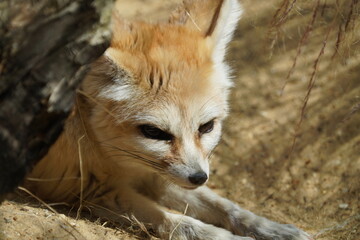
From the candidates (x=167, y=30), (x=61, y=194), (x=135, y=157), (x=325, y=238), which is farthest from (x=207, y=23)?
(x=325, y=238)

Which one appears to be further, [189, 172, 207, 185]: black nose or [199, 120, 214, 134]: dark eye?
[199, 120, 214, 134]: dark eye

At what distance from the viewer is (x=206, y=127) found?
371 centimetres

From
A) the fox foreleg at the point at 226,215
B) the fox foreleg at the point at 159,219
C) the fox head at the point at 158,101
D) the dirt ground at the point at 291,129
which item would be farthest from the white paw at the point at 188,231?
the dirt ground at the point at 291,129

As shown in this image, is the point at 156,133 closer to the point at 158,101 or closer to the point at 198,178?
the point at 158,101

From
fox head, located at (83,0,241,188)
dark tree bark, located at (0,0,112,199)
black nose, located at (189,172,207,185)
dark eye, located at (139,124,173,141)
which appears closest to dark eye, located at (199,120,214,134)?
fox head, located at (83,0,241,188)

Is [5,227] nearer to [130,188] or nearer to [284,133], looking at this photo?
[130,188]

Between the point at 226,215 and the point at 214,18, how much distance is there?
141 cm

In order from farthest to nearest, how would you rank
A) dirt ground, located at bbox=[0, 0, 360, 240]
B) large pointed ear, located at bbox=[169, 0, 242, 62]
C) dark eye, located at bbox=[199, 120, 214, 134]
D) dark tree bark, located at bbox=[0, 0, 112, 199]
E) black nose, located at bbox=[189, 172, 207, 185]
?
dirt ground, located at bbox=[0, 0, 360, 240]
large pointed ear, located at bbox=[169, 0, 242, 62]
dark eye, located at bbox=[199, 120, 214, 134]
black nose, located at bbox=[189, 172, 207, 185]
dark tree bark, located at bbox=[0, 0, 112, 199]

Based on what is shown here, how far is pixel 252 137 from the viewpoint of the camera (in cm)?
539

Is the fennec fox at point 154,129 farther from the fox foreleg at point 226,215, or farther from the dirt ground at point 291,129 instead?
the dirt ground at point 291,129

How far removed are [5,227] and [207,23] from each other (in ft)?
6.37

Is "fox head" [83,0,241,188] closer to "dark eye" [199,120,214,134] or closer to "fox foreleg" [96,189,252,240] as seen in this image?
"dark eye" [199,120,214,134]

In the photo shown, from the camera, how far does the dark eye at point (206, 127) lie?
366 centimetres

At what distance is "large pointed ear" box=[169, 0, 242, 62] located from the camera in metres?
3.85
